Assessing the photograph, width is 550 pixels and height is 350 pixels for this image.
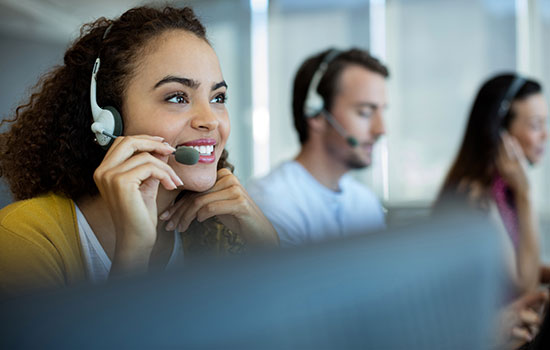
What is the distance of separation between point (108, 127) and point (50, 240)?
0.15m

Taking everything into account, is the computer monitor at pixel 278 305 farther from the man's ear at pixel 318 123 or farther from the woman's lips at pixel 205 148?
the man's ear at pixel 318 123

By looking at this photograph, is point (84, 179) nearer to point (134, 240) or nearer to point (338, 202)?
point (134, 240)

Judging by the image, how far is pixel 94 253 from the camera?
540 mm

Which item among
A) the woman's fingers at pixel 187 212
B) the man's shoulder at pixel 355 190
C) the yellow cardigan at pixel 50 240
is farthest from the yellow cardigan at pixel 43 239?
the man's shoulder at pixel 355 190

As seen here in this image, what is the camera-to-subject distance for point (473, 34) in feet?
12.7

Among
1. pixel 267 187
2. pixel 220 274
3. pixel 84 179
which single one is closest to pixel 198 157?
pixel 84 179

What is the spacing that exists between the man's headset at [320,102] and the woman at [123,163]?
1150 millimetres

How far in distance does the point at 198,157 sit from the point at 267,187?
0.99 m

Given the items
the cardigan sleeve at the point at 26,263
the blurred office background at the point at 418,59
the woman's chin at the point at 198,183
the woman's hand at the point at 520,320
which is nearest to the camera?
the cardigan sleeve at the point at 26,263

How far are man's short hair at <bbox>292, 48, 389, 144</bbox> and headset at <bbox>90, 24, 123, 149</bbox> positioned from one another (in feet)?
4.15

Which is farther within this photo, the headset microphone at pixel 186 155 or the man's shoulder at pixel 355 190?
the man's shoulder at pixel 355 190

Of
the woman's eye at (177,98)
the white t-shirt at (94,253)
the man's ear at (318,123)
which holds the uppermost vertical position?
the man's ear at (318,123)

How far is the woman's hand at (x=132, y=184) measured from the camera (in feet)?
1.62

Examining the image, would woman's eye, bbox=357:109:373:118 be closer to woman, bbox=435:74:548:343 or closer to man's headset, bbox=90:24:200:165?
woman, bbox=435:74:548:343
